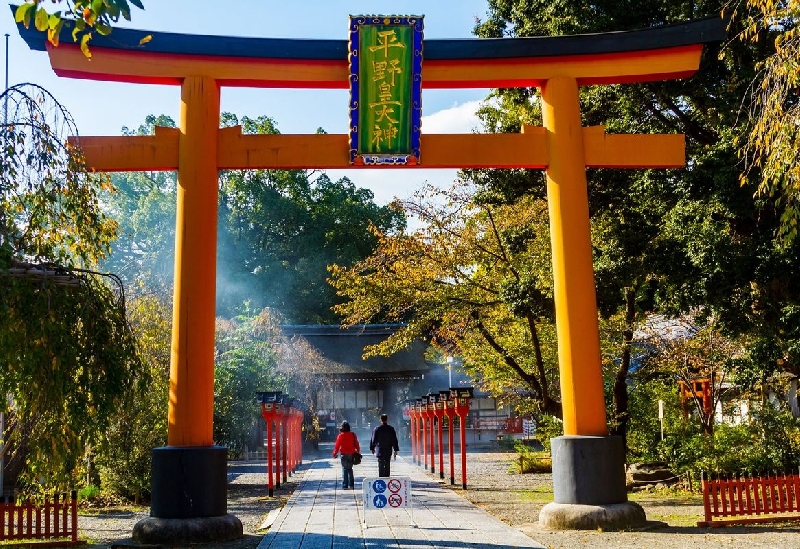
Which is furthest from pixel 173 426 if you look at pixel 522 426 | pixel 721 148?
pixel 522 426

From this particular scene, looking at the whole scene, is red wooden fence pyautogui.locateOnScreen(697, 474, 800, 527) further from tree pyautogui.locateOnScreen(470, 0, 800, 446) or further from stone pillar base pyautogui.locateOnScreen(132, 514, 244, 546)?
stone pillar base pyautogui.locateOnScreen(132, 514, 244, 546)

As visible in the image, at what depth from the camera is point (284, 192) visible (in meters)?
51.0

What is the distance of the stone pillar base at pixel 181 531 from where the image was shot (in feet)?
32.7

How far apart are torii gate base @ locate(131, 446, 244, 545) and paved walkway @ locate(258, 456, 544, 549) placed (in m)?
0.69

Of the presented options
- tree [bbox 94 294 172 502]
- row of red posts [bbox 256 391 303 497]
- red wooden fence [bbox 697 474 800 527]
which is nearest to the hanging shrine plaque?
red wooden fence [bbox 697 474 800 527]

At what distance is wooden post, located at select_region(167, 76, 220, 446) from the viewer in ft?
34.7

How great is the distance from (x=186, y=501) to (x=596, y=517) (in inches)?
202

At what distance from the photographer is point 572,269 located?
11336 millimetres

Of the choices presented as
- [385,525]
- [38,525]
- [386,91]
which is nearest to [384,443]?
[385,525]

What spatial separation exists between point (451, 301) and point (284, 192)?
32961 millimetres

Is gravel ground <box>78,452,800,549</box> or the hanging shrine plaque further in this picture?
the hanging shrine plaque

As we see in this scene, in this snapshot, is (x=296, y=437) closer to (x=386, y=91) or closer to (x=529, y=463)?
(x=529, y=463)

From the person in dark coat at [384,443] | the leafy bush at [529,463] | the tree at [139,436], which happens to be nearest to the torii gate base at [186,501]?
the tree at [139,436]

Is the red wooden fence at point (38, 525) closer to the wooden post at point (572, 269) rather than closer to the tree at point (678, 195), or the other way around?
the wooden post at point (572, 269)
